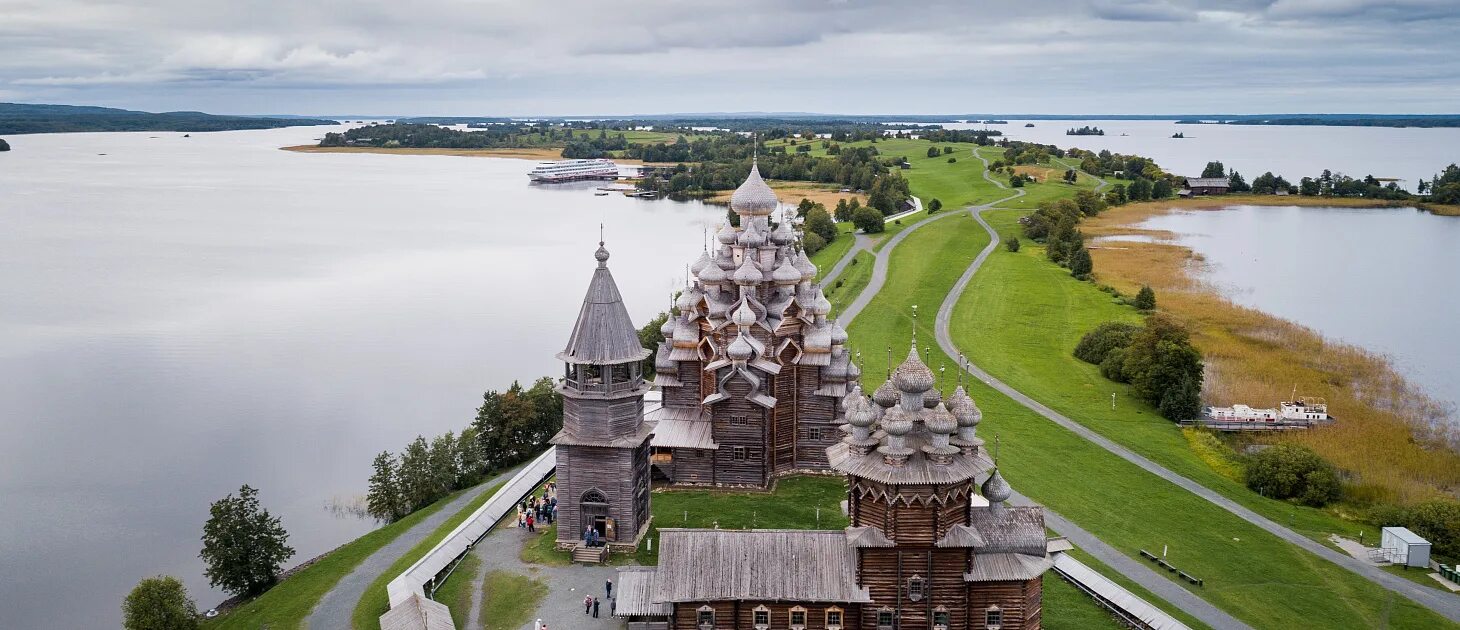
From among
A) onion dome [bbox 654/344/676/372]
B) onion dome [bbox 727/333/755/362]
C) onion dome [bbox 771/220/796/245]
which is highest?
onion dome [bbox 771/220/796/245]

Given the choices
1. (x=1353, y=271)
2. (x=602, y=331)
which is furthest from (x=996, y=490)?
(x=1353, y=271)

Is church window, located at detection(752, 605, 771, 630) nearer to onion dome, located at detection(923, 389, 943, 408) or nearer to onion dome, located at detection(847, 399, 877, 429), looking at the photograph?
onion dome, located at detection(847, 399, 877, 429)

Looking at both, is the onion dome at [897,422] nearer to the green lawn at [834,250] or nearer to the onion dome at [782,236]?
the onion dome at [782,236]

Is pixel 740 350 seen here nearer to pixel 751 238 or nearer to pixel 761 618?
pixel 751 238

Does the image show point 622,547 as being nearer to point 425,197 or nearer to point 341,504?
point 341,504

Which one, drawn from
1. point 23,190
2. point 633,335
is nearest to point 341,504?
point 633,335

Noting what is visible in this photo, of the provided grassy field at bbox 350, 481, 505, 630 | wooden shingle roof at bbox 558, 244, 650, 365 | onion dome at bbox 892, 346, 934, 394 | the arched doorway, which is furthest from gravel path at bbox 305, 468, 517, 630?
onion dome at bbox 892, 346, 934, 394
